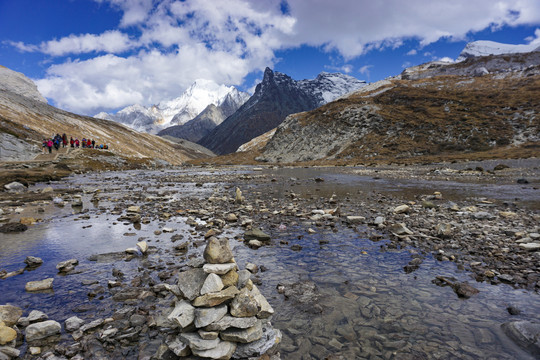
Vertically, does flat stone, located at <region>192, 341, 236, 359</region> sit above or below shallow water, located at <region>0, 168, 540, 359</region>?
above

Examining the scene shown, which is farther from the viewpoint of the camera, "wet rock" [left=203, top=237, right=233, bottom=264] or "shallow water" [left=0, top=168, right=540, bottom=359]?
"wet rock" [left=203, top=237, right=233, bottom=264]

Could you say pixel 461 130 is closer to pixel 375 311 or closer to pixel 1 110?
pixel 375 311

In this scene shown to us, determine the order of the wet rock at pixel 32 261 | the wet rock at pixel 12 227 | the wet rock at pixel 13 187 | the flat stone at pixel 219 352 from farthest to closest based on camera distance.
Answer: the wet rock at pixel 13 187 → the wet rock at pixel 12 227 → the wet rock at pixel 32 261 → the flat stone at pixel 219 352

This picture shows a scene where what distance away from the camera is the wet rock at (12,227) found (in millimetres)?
12600

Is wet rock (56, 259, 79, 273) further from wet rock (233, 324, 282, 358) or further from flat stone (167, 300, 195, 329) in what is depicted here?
wet rock (233, 324, 282, 358)

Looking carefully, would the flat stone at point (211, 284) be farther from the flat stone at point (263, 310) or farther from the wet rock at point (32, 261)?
the wet rock at point (32, 261)

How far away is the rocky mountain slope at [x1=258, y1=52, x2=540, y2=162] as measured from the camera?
77062mm

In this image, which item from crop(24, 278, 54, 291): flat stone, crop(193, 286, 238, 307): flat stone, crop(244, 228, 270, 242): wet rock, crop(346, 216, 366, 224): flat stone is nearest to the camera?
crop(193, 286, 238, 307): flat stone

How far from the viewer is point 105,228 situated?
1348 centimetres

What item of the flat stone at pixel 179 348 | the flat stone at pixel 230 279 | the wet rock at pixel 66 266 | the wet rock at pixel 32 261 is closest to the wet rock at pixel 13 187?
the wet rock at pixel 32 261

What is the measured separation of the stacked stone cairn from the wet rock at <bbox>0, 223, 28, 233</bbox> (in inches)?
504

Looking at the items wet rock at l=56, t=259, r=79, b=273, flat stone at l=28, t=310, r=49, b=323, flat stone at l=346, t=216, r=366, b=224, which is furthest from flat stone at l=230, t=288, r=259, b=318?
flat stone at l=346, t=216, r=366, b=224

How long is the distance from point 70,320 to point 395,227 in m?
11.9

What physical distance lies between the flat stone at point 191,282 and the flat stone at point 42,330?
9.44 ft
